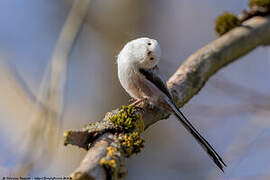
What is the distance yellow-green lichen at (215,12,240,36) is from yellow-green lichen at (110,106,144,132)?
1.52m

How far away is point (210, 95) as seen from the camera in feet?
17.8

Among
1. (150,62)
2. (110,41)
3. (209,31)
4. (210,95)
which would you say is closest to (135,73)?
(150,62)

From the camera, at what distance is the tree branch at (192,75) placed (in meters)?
1.89

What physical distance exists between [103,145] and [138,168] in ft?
9.86

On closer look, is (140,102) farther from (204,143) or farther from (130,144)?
(130,144)

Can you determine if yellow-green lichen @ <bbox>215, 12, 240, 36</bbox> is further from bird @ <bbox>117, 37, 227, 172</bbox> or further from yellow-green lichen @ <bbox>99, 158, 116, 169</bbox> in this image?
yellow-green lichen @ <bbox>99, 158, 116, 169</bbox>

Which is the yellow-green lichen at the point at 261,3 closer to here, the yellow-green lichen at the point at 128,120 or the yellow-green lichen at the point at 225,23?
the yellow-green lichen at the point at 225,23

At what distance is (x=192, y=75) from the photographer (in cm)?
308

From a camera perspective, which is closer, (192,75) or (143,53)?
(143,53)

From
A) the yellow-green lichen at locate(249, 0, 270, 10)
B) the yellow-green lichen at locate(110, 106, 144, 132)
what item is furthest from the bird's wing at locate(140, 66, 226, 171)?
the yellow-green lichen at locate(249, 0, 270, 10)

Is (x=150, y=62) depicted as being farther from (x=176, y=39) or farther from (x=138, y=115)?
(x=176, y=39)

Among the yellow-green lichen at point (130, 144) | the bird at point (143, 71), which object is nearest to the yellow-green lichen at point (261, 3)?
the bird at point (143, 71)

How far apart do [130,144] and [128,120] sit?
0.28 m

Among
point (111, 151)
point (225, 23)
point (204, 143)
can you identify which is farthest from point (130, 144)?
point (225, 23)
